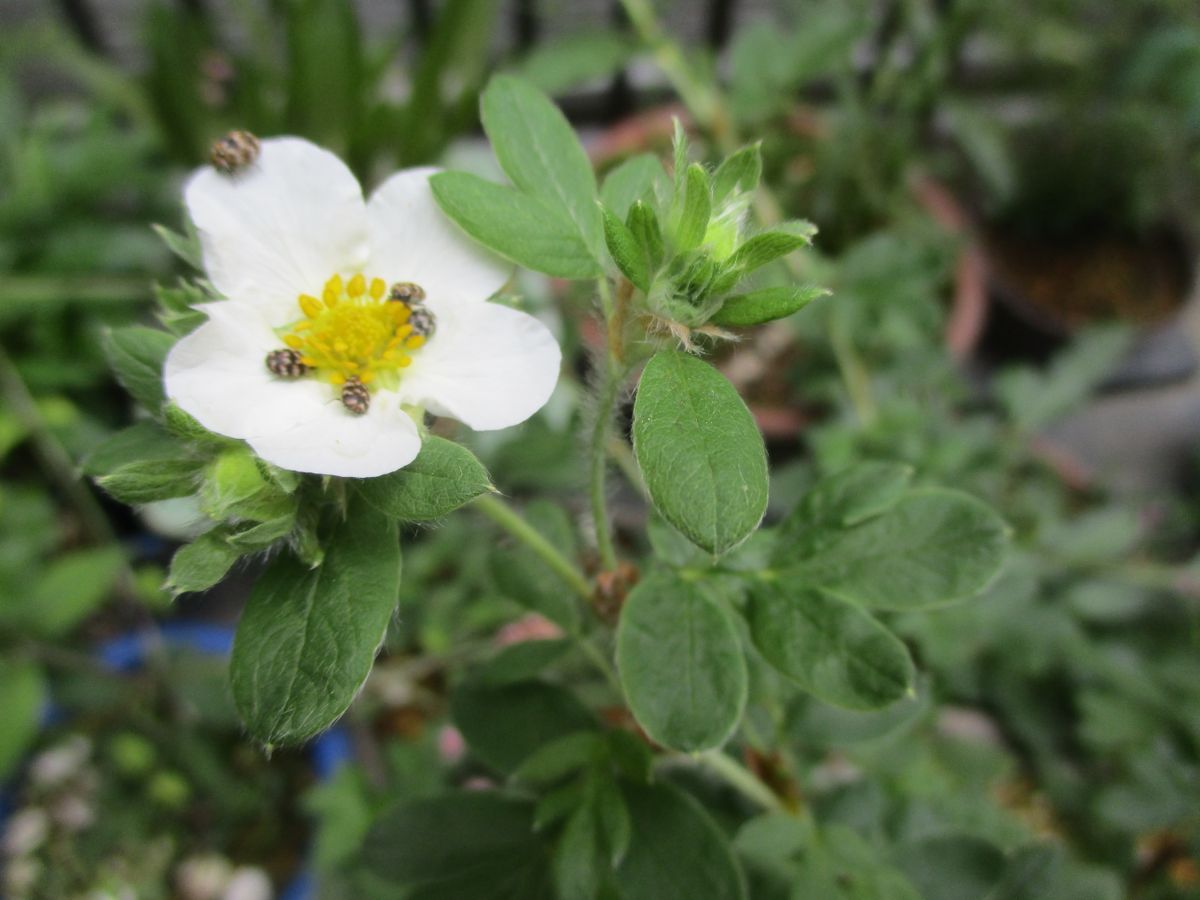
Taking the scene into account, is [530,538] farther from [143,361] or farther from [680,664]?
[143,361]

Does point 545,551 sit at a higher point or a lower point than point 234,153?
lower

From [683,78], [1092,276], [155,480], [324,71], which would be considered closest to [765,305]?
[155,480]

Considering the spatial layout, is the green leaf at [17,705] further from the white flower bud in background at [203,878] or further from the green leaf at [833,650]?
the green leaf at [833,650]

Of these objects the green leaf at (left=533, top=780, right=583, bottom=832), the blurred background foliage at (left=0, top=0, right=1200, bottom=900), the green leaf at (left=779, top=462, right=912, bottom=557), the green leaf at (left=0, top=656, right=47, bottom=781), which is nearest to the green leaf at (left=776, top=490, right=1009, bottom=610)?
the green leaf at (left=779, top=462, right=912, bottom=557)

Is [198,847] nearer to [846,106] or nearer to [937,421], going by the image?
[937,421]

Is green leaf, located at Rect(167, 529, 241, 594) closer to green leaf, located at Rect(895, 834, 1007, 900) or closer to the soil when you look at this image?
green leaf, located at Rect(895, 834, 1007, 900)

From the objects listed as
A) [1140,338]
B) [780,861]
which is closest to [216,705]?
[780,861]

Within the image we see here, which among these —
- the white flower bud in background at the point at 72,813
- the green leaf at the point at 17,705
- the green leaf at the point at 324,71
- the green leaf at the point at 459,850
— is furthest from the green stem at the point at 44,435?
the green leaf at the point at 459,850
